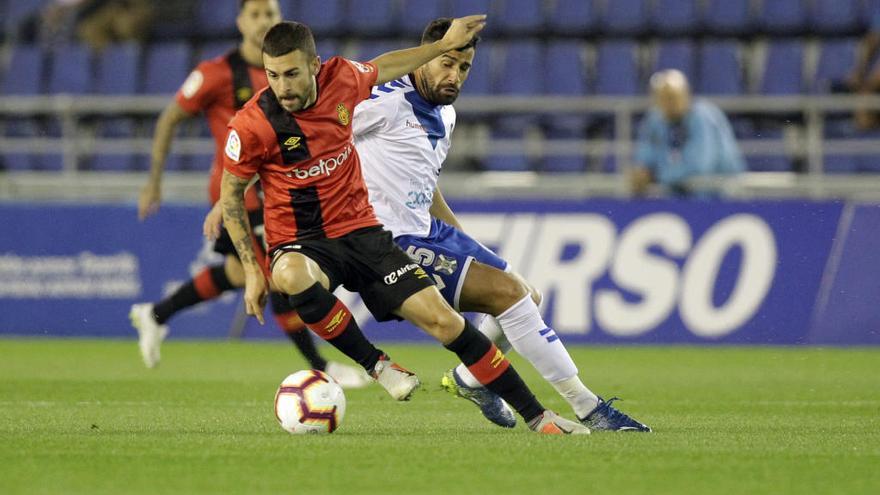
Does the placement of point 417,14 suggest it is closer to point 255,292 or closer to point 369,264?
point 369,264

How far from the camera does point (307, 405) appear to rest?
22.1 ft

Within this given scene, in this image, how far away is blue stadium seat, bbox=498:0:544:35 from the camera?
17.9 metres

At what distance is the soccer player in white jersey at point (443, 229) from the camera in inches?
277

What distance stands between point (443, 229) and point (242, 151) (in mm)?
1244

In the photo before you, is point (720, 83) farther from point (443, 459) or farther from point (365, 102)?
point (443, 459)

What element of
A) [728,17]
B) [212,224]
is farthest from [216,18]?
[212,224]

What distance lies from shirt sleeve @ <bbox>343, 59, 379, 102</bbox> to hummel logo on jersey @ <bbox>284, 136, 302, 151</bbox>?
0.39m

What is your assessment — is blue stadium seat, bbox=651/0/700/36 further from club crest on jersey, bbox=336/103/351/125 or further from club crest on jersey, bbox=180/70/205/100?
club crest on jersey, bbox=336/103/351/125

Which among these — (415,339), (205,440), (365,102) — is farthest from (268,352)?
(205,440)

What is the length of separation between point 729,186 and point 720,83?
3.49m

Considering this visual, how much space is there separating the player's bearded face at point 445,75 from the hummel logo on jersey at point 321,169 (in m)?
0.70

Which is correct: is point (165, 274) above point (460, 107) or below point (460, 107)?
below

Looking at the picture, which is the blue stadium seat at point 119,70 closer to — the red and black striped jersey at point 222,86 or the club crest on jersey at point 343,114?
the red and black striped jersey at point 222,86

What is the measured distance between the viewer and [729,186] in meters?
13.8
